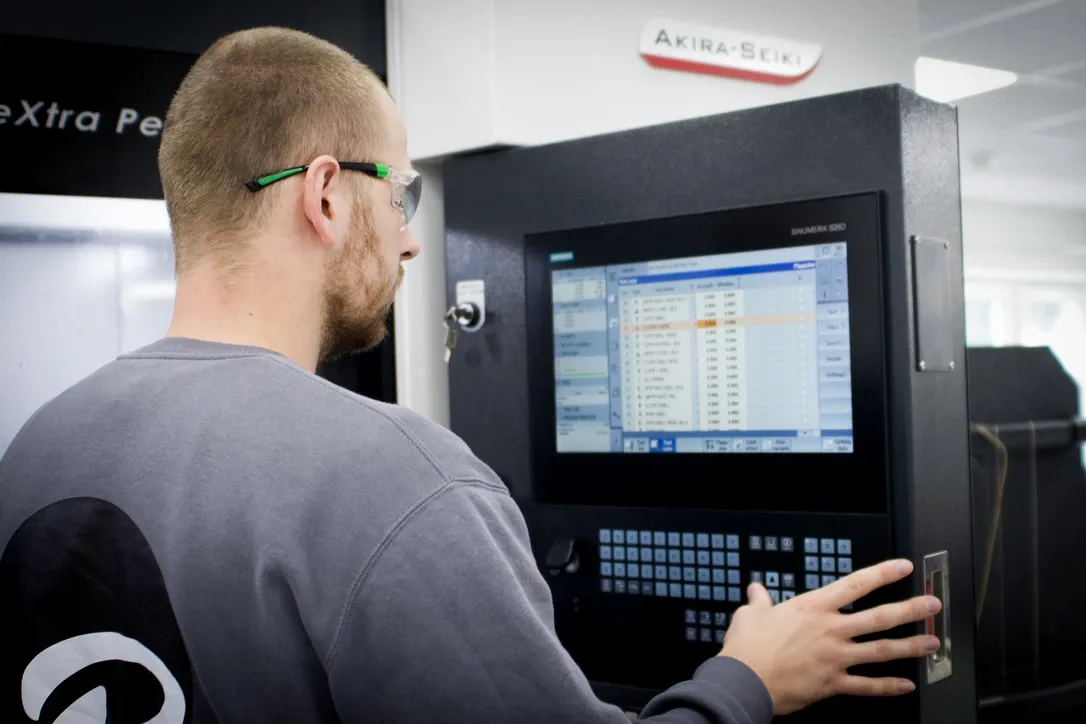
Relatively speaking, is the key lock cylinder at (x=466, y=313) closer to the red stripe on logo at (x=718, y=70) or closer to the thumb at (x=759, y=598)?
the red stripe on logo at (x=718, y=70)

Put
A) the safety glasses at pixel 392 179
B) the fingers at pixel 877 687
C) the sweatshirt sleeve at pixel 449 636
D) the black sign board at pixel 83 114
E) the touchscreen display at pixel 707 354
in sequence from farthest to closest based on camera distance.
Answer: the black sign board at pixel 83 114
the touchscreen display at pixel 707 354
the fingers at pixel 877 687
the safety glasses at pixel 392 179
the sweatshirt sleeve at pixel 449 636

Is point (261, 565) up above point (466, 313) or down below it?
below

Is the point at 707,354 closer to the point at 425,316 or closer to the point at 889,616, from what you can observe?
the point at 889,616

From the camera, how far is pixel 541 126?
153 centimetres

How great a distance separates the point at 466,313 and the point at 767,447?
51 centimetres

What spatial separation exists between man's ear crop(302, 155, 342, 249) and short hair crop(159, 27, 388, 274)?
0.06 feet

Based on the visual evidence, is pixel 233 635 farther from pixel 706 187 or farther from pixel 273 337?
pixel 706 187

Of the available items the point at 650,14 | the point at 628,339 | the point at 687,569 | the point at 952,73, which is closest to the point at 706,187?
the point at 628,339

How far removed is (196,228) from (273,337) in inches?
4.5

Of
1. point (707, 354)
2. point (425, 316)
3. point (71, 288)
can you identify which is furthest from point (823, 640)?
point (71, 288)

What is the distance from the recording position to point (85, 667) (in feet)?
2.58

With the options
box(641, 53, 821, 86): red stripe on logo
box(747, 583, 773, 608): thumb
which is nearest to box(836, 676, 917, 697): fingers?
box(747, 583, 773, 608): thumb

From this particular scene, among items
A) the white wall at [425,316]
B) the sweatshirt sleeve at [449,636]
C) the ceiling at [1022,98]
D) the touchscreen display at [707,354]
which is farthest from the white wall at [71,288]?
the ceiling at [1022,98]

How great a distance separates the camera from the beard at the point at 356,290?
90 centimetres
